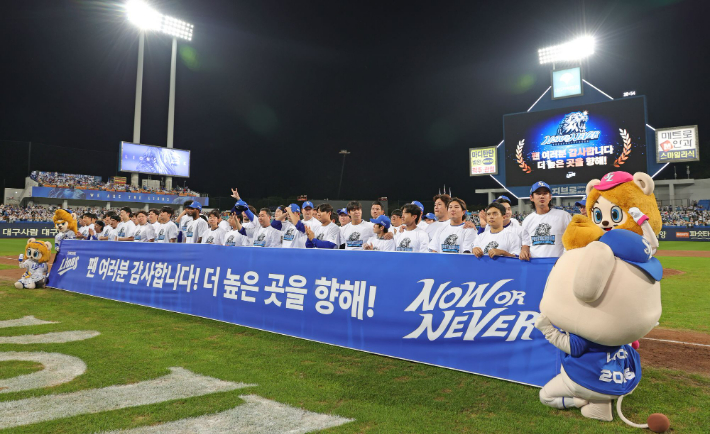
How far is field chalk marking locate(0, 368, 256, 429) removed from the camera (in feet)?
10.1

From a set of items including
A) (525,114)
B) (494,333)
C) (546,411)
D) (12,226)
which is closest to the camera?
(546,411)

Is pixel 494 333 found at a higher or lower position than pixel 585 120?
lower

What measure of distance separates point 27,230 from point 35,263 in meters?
26.7

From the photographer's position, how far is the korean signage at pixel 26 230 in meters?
30.3

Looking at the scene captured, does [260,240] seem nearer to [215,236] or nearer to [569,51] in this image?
[215,236]

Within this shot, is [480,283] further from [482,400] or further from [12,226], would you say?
[12,226]

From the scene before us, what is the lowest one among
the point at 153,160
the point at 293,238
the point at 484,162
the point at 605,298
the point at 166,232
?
the point at 605,298

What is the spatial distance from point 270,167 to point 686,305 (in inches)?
2173

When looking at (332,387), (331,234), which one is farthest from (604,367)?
(331,234)

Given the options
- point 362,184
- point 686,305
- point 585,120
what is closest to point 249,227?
point 686,305

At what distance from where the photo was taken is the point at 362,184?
59094 millimetres

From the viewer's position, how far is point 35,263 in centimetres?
958

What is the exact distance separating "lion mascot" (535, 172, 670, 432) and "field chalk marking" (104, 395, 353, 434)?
1.71m

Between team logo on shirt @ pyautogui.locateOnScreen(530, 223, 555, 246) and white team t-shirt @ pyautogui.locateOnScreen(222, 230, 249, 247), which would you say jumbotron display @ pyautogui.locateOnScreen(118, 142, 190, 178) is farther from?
team logo on shirt @ pyautogui.locateOnScreen(530, 223, 555, 246)
